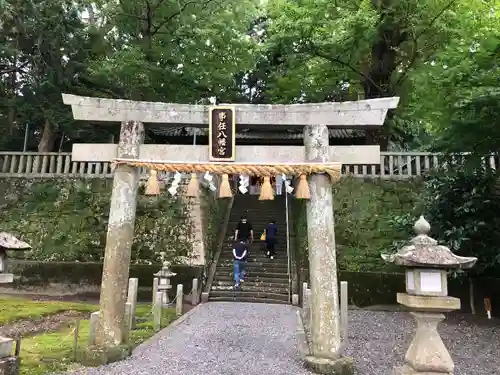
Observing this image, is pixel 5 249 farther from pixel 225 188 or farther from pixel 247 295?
pixel 247 295

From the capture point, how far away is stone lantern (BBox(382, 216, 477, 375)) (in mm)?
5164

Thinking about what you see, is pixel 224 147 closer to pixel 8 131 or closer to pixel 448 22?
pixel 448 22

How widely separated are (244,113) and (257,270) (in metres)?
8.57

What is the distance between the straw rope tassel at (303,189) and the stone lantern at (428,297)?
190cm

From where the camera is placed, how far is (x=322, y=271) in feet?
21.7

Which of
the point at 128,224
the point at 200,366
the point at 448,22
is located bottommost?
the point at 200,366

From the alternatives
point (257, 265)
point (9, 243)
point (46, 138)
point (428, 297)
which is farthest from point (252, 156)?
point (46, 138)

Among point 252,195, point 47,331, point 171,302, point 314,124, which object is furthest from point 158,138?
point 314,124

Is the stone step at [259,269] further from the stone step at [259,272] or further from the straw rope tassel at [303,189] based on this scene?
the straw rope tassel at [303,189]

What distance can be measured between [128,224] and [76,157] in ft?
5.07

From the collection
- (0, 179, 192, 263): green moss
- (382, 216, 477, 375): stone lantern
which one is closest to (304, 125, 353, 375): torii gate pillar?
(382, 216, 477, 375): stone lantern

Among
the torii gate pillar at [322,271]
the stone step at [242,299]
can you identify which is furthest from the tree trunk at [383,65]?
the torii gate pillar at [322,271]

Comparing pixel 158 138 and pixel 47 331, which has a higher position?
pixel 158 138

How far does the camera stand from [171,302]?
12.1 metres
